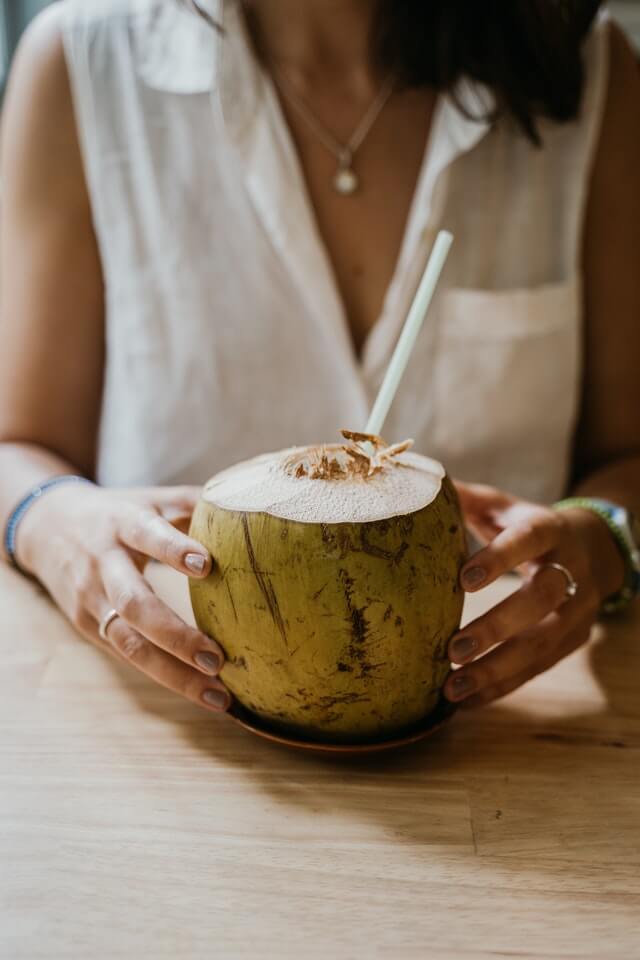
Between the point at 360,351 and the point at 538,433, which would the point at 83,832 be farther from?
the point at 538,433

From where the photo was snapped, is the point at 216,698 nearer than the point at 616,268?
Yes

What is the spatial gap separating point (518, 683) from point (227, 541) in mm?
288

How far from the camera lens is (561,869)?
598 mm

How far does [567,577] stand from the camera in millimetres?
777

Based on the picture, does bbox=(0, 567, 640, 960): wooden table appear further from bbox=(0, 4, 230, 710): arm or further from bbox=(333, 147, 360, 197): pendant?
bbox=(333, 147, 360, 197): pendant

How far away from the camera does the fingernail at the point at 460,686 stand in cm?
69

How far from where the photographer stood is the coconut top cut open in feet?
2.05

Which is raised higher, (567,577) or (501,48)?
(501,48)

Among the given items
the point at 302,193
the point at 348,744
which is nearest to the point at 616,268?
the point at 302,193

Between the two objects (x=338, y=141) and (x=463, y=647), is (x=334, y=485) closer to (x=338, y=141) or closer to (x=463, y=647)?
(x=463, y=647)

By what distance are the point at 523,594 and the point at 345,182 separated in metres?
0.75

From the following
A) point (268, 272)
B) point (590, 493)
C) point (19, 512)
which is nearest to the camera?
point (19, 512)

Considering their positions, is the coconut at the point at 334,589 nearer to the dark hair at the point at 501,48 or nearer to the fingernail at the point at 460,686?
the fingernail at the point at 460,686

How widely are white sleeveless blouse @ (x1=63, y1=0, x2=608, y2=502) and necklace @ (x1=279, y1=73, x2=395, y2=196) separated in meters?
0.07
